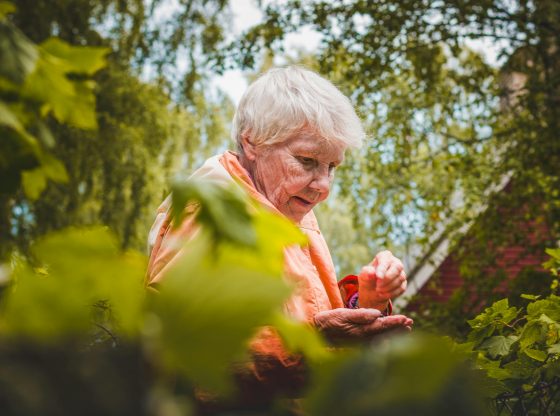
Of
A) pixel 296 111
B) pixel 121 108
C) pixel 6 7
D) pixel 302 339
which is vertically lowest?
pixel 121 108

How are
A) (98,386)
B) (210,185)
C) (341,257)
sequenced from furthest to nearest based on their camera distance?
(341,257) → (210,185) → (98,386)

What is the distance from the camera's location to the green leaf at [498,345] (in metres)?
1.80

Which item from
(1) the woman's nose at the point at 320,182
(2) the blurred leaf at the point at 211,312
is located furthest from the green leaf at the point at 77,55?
(1) the woman's nose at the point at 320,182

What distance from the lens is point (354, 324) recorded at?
62.1 inches

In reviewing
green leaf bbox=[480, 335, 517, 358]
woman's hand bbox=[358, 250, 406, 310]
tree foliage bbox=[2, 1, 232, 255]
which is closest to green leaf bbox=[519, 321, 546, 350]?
green leaf bbox=[480, 335, 517, 358]

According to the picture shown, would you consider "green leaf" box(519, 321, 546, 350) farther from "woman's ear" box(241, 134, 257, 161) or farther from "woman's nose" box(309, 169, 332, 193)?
"woman's ear" box(241, 134, 257, 161)

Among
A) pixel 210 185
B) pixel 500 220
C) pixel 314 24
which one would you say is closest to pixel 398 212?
pixel 500 220

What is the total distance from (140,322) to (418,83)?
26.9 ft

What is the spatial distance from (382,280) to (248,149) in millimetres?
736

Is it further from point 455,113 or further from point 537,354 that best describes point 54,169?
point 455,113

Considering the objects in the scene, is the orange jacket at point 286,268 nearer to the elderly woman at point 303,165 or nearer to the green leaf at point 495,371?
the elderly woman at point 303,165

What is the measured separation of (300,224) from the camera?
91.2 inches

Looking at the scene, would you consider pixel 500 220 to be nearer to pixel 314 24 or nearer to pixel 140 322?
pixel 314 24

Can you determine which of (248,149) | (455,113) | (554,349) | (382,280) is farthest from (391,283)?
(455,113)
